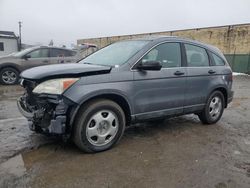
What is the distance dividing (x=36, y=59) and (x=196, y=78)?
8533 mm

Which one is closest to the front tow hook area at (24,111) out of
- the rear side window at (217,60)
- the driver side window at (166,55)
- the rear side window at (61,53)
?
the driver side window at (166,55)

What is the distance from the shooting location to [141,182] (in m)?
3.44

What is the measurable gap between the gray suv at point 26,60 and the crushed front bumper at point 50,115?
827cm

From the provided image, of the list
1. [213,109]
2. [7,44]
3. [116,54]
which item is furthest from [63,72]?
[7,44]

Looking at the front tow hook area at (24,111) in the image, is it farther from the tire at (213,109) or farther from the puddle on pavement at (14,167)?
the tire at (213,109)

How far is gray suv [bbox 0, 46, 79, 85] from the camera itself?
466 inches

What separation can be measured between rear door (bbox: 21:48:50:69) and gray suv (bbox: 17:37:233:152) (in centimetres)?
730

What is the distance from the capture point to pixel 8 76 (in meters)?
12.0

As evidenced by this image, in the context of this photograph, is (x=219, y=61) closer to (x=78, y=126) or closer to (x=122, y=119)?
(x=122, y=119)

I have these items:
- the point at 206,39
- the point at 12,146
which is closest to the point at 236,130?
the point at 12,146

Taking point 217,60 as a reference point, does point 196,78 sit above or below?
below

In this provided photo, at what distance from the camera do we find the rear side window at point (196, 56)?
558 cm

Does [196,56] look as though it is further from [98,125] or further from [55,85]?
[55,85]

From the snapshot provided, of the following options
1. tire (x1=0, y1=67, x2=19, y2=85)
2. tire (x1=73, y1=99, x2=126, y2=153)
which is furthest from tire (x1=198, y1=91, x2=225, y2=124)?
tire (x1=0, y1=67, x2=19, y2=85)
